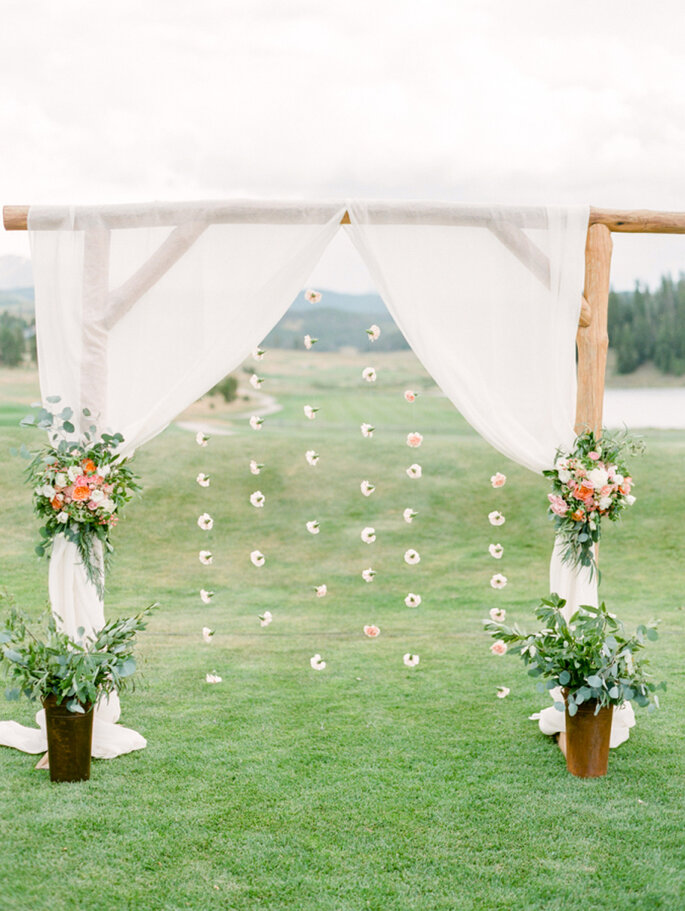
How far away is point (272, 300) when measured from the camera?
3.99 metres

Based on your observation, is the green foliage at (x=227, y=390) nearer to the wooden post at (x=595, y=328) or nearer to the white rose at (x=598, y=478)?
Answer: the wooden post at (x=595, y=328)

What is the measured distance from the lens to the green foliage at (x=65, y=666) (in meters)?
3.48

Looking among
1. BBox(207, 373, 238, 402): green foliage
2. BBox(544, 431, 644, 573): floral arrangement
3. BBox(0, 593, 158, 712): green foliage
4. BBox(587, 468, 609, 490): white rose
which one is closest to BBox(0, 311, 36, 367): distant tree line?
BBox(207, 373, 238, 402): green foliage

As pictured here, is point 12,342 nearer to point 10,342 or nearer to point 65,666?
point 10,342

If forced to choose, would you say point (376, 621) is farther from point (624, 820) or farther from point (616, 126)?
point (616, 126)

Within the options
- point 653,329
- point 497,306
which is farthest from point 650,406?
point 497,306

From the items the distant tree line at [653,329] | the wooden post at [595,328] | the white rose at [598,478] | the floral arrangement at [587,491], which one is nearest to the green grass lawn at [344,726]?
the floral arrangement at [587,491]

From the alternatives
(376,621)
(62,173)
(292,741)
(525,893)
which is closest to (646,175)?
(376,621)

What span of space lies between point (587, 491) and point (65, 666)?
2.25 meters

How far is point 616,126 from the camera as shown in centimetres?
1071

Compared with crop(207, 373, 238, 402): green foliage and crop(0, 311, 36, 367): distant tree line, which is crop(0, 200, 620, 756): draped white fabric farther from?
crop(207, 373, 238, 402): green foliage

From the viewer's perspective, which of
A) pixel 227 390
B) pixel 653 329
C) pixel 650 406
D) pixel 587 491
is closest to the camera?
pixel 587 491

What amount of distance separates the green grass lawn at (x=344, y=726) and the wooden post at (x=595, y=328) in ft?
4.98

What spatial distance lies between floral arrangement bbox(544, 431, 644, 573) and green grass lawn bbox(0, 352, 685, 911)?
951mm
